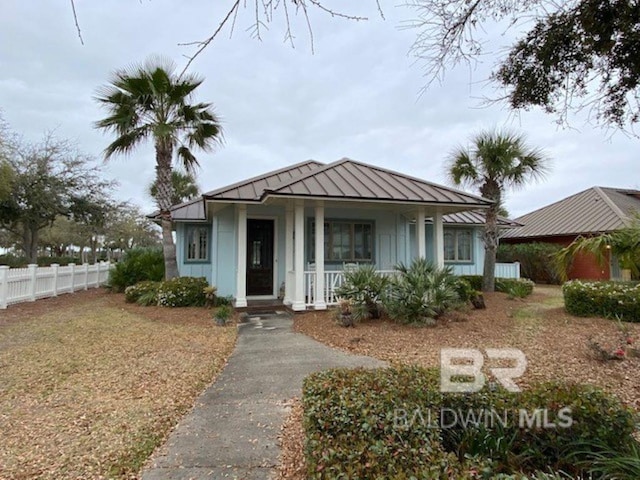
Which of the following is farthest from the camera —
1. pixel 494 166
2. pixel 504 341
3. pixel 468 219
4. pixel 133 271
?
pixel 468 219

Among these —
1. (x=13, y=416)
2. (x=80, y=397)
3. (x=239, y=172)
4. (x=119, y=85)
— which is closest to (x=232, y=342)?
(x=80, y=397)

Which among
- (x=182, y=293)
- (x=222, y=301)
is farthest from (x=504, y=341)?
(x=182, y=293)

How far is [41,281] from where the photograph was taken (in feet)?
41.8

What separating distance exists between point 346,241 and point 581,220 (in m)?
14.6

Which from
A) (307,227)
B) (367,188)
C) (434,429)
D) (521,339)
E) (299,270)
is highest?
(367,188)

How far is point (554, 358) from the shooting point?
208 inches

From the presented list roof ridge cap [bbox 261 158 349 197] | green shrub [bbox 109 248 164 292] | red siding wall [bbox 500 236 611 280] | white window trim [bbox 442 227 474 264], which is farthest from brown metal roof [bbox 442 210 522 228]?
green shrub [bbox 109 248 164 292]

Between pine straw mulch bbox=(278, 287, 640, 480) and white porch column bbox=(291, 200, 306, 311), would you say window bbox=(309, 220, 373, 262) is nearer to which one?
white porch column bbox=(291, 200, 306, 311)

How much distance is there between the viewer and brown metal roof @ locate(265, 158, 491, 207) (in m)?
8.65

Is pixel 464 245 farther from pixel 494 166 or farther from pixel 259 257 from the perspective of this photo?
pixel 259 257

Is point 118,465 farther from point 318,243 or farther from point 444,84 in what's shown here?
point 318,243

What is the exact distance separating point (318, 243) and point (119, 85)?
7948 millimetres

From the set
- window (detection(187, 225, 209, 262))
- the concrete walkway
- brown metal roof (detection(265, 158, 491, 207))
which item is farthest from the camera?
window (detection(187, 225, 209, 262))

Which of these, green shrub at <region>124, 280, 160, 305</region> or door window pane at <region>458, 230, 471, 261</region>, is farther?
door window pane at <region>458, 230, 471, 261</region>
